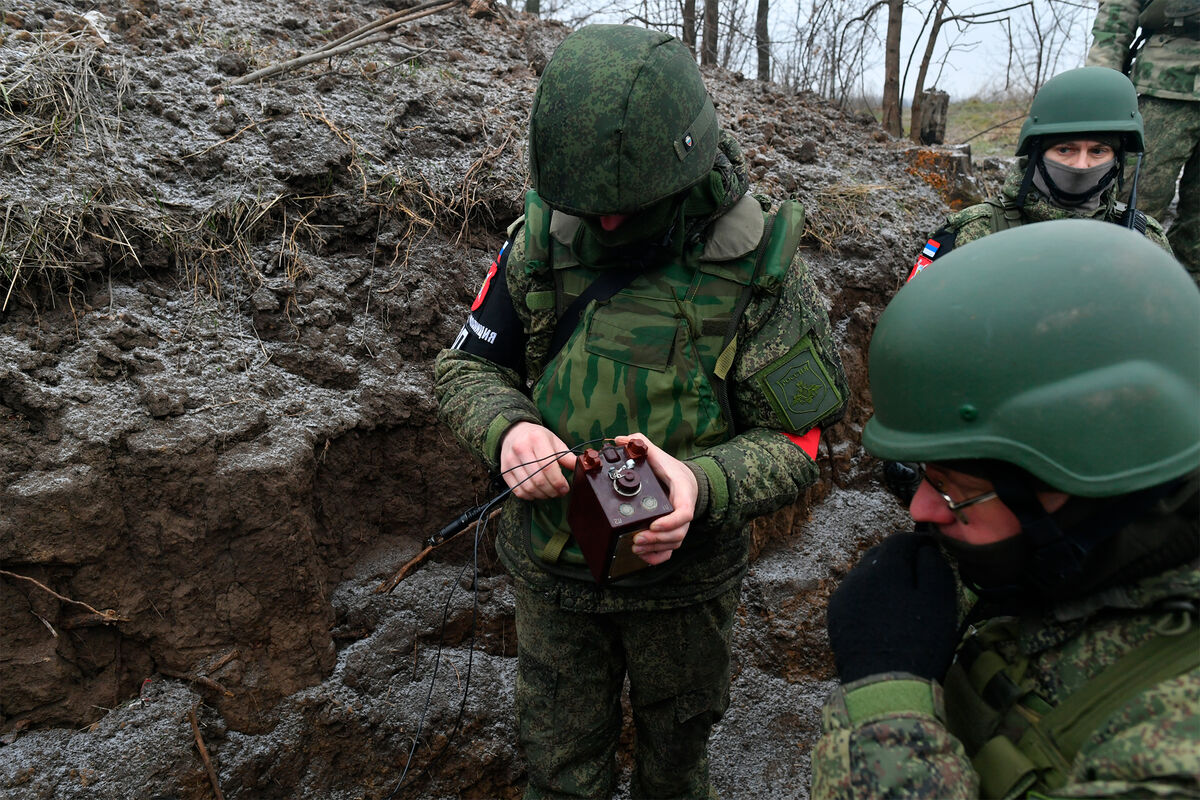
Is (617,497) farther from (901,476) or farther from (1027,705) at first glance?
(901,476)

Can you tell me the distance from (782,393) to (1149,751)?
1.04m

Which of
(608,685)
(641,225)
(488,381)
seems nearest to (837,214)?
(641,225)

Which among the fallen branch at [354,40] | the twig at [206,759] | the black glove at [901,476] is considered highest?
the fallen branch at [354,40]

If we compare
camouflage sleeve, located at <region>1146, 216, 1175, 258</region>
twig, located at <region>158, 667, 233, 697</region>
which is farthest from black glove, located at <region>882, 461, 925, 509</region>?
twig, located at <region>158, 667, 233, 697</region>

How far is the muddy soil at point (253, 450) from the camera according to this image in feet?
8.20

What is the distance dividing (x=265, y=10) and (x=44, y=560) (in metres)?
3.20

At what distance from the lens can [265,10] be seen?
4.23 metres

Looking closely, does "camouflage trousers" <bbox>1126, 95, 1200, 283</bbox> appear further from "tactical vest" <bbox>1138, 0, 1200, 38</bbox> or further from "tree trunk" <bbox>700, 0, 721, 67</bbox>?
"tree trunk" <bbox>700, 0, 721, 67</bbox>

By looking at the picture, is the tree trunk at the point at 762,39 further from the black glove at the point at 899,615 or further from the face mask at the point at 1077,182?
the black glove at the point at 899,615

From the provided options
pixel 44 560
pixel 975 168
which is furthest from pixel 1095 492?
pixel 975 168

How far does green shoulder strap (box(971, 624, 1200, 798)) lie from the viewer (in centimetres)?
110

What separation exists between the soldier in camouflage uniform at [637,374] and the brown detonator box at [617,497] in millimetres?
44

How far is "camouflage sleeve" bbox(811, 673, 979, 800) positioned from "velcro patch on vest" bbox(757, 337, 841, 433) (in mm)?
768

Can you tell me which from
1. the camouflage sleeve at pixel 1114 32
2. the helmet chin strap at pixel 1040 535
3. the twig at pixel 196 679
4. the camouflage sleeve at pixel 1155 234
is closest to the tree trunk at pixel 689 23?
the camouflage sleeve at pixel 1114 32
